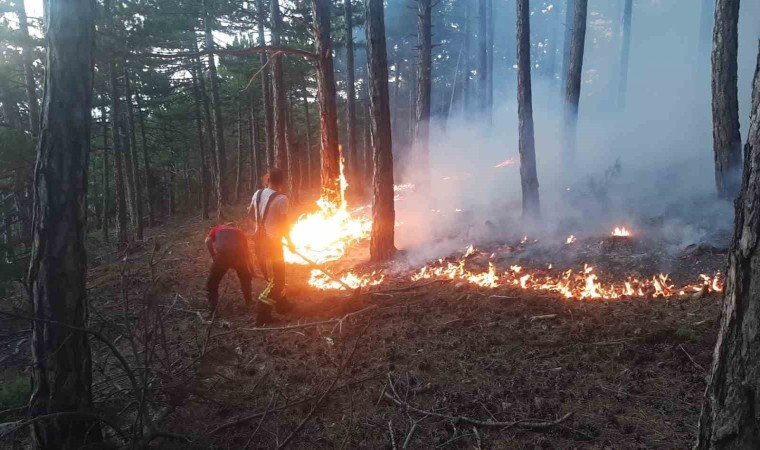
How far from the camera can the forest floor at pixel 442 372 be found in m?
3.57

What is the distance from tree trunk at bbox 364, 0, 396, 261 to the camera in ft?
29.7

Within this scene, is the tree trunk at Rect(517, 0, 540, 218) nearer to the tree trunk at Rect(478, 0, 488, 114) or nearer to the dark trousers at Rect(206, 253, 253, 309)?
the dark trousers at Rect(206, 253, 253, 309)

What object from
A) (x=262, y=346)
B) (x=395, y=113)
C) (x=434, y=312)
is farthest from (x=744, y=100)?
(x=395, y=113)

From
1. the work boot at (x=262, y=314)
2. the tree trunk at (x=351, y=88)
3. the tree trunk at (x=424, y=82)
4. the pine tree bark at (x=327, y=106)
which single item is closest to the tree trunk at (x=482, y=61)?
the tree trunk at (x=351, y=88)

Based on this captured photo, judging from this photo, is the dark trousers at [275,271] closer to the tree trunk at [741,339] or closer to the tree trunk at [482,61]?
the tree trunk at [741,339]

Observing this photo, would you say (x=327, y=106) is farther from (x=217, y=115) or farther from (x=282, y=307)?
(x=217, y=115)

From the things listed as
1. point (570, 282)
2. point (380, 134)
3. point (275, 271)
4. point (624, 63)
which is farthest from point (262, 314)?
point (624, 63)

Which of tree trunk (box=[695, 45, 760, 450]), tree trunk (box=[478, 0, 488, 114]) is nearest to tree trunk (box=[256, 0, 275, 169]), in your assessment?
tree trunk (box=[478, 0, 488, 114])

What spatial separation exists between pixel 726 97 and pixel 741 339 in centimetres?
991

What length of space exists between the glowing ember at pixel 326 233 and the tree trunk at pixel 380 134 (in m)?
1.58

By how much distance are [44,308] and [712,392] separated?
14.0 ft

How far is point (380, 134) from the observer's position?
9.48 metres

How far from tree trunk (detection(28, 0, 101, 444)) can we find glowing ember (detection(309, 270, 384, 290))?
5.18 metres

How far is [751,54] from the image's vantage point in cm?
2775
